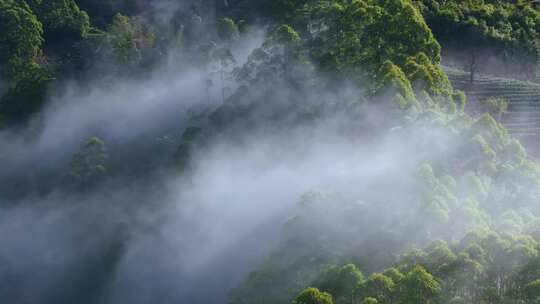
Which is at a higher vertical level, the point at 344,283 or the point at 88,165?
the point at 88,165

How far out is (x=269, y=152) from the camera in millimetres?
69375

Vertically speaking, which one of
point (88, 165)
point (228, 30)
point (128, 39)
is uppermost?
point (128, 39)

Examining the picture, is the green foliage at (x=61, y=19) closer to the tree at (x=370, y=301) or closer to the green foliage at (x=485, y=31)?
the green foliage at (x=485, y=31)

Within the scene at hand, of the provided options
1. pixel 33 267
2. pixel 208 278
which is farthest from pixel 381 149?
pixel 33 267

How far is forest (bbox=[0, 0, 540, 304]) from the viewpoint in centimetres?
4344

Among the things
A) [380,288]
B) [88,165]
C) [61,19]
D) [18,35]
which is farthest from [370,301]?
[61,19]

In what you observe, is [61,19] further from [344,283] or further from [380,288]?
[380,288]

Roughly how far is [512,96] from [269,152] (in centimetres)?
2707

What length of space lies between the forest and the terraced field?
0.23 m

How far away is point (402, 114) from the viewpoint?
56031mm

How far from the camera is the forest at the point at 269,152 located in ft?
143

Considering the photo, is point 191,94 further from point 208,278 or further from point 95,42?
point 208,278

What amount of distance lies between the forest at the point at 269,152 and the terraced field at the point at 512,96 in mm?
228

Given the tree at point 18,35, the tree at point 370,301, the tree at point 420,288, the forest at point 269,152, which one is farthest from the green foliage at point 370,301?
the tree at point 18,35
